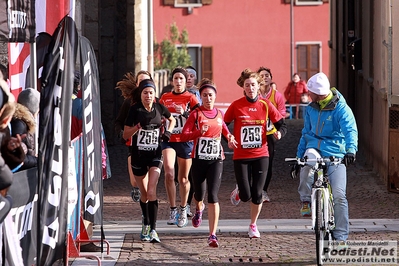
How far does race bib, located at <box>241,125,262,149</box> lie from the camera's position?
459 inches

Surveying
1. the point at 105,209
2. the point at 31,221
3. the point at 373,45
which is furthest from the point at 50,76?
the point at 373,45

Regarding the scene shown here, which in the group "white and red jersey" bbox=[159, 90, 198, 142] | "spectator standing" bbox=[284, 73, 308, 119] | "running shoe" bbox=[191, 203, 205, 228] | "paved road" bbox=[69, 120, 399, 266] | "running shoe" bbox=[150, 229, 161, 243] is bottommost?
"paved road" bbox=[69, 120, 399, 266]

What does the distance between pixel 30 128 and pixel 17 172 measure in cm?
37

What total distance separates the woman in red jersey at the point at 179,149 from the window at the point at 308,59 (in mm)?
38454

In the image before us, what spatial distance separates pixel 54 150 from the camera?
8.41 meters

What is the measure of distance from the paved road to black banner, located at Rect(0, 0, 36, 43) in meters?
2.22

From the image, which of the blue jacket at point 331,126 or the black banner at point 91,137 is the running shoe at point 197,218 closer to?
the blue jacket at point 331,126

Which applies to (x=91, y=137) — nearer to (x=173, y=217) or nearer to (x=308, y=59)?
(x=173, y=217)

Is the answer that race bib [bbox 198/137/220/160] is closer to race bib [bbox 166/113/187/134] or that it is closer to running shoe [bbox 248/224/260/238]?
running shoe [bbox 248/224/260/238]

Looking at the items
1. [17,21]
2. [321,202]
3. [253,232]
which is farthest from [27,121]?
[253,232]

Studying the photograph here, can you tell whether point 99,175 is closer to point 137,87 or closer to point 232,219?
point 137,87

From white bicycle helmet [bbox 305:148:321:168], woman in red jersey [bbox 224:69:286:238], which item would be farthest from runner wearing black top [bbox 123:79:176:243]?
white bicycle helmet [bbox 305:148:321:168]

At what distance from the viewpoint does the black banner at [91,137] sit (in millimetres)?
9422

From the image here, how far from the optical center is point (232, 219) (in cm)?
1324
